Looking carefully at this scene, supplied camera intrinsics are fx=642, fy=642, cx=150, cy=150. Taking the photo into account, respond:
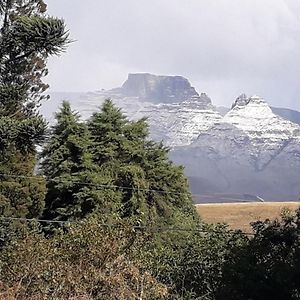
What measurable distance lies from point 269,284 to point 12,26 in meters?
8.61

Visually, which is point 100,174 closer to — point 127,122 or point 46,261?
point 127,122

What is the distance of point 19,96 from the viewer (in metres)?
17.2

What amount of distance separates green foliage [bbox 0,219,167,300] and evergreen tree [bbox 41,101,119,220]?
1102 cm

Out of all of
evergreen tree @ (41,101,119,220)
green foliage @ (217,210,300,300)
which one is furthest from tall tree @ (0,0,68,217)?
green foliage @ (217,210,300,300)

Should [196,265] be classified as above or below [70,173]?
below

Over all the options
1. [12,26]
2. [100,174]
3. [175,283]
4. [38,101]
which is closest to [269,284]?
[175,283]

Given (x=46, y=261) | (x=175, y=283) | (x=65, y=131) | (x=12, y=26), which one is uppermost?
(x=12, y=26)

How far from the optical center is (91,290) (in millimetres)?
11336

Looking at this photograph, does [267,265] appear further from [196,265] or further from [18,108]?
[18,108]

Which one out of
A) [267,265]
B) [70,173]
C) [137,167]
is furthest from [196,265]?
[137,167]

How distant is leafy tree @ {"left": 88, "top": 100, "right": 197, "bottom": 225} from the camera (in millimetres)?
25891

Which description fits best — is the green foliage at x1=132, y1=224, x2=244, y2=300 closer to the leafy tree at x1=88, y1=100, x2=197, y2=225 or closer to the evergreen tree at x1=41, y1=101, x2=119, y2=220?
the evergreen tree at x1=41, y1=101, x2=119, y2=220

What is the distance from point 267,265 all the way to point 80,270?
212 inches

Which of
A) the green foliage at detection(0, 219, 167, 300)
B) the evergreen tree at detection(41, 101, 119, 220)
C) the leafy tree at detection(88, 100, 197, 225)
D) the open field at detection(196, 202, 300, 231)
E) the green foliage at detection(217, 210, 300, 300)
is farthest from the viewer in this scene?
the open field at detection(196, 202, 300, 231)
